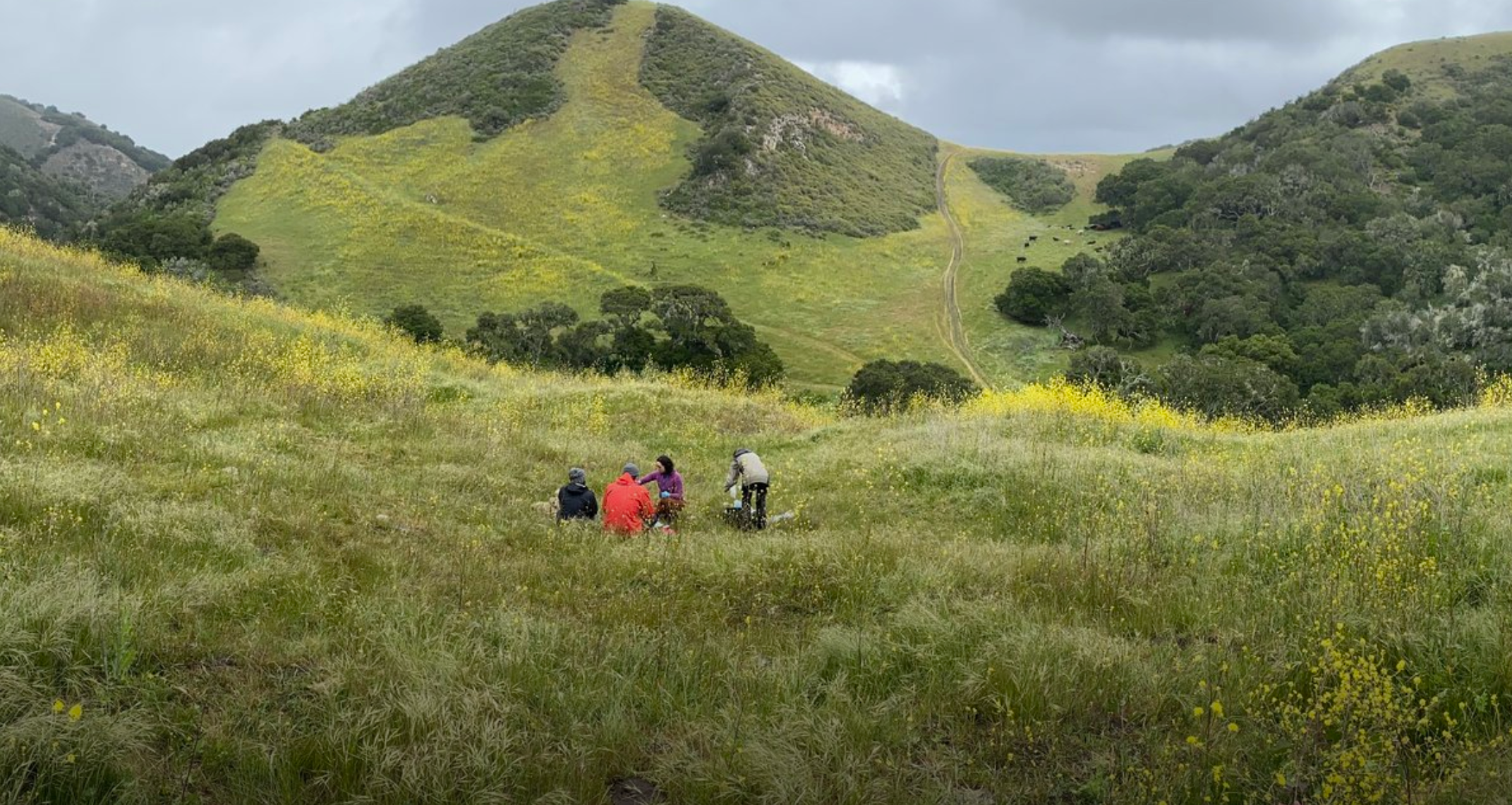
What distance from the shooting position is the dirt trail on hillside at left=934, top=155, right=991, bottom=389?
136 ft

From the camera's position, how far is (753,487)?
30.6 feet

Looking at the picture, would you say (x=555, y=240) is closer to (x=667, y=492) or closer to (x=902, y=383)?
(x=902, y=383)

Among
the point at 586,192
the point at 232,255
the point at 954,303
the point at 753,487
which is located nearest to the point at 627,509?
the point at 753,487

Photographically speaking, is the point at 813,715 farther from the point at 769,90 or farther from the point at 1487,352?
the point at 769,90

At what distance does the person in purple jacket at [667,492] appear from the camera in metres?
9.48

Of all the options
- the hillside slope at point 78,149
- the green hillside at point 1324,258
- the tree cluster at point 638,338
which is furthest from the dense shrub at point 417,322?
the hillside slope at point 78,149

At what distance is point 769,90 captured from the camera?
244 feet

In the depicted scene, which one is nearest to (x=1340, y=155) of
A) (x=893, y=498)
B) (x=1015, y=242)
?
(x=1015, y=242)

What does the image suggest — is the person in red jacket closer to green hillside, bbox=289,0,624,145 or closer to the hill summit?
the hill summit

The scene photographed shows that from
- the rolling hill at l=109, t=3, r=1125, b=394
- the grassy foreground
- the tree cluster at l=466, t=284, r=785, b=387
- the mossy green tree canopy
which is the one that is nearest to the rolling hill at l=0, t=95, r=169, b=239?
the rolling hill at l=109, t=3, r=1125, b=394

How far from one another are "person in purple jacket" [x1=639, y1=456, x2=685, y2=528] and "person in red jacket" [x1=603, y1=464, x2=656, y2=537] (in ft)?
1.58

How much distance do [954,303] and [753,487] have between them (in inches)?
1706

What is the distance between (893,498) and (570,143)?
2491 inches

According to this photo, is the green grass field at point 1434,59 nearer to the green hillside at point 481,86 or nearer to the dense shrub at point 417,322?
the green hillside at point 481,86
